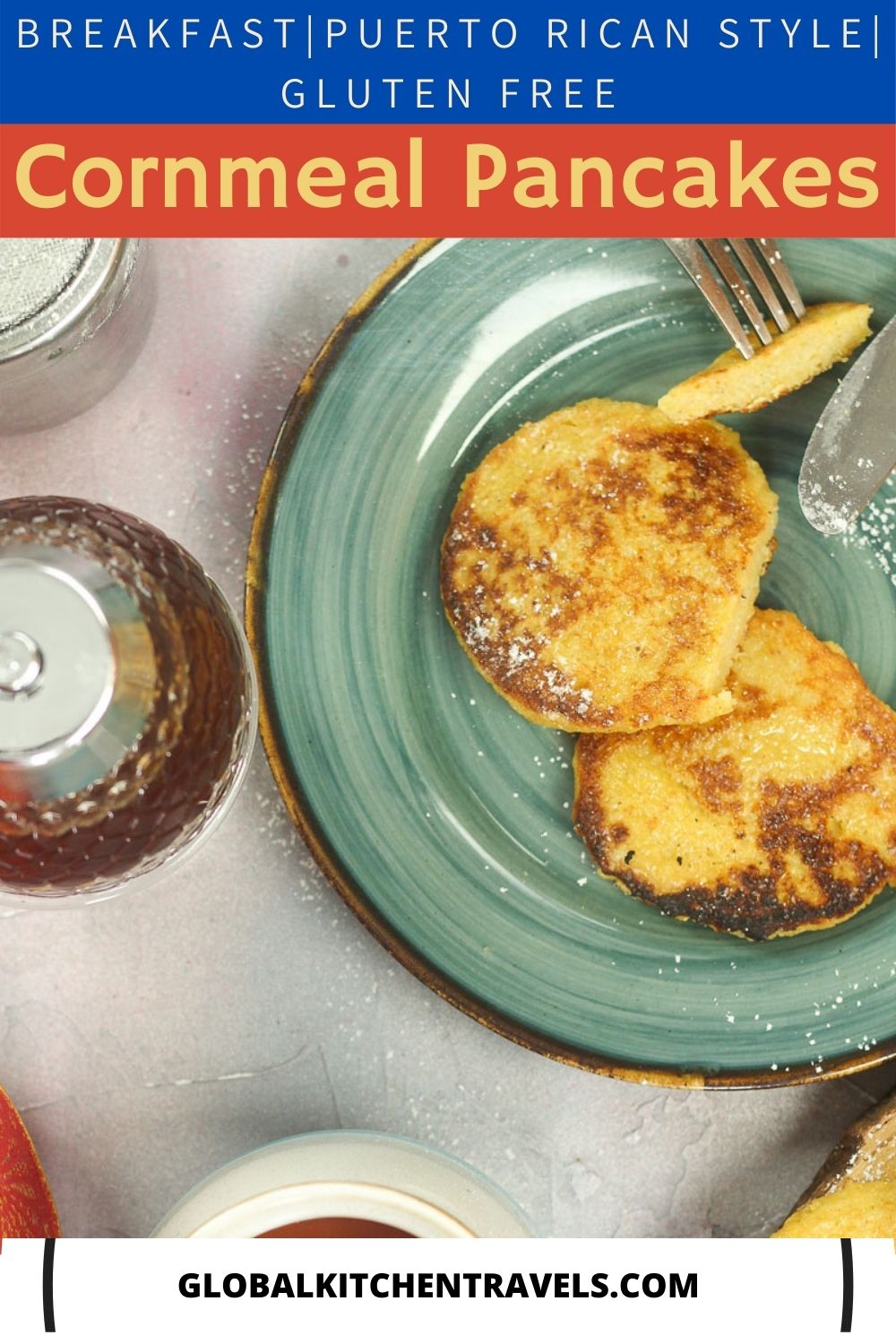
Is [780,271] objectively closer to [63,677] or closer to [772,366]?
[772,366]

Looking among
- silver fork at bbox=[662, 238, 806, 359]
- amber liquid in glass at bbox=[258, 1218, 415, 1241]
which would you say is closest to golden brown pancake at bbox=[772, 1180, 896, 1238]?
amber liquid in glass at bbox=[258, 1218, 415, 1241]

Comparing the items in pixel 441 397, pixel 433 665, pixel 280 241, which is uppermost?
pixel 280 241

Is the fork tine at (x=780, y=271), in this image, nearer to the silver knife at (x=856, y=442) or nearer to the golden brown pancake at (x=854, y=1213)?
the silver knife at (x=856, y=442)

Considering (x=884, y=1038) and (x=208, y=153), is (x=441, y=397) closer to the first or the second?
(x=208, y=153)
